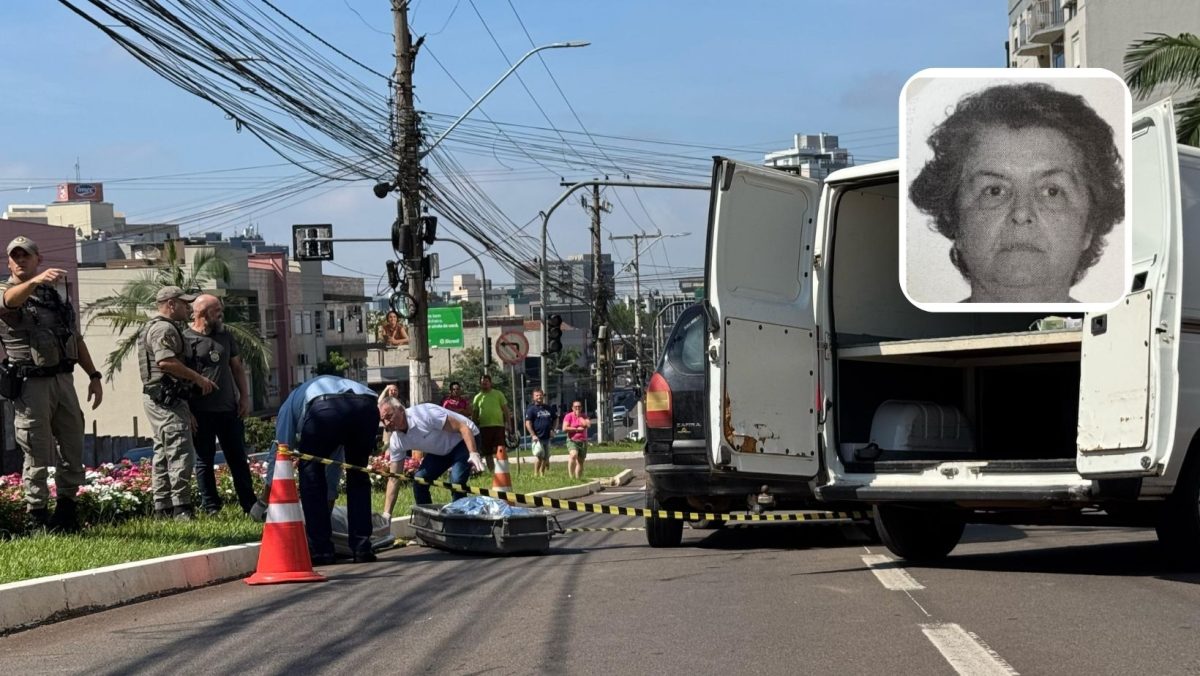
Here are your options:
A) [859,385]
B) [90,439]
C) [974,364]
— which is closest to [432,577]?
[859,385]

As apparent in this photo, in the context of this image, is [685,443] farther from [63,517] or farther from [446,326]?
[446,326]

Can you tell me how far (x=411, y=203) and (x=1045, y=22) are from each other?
37.8 m

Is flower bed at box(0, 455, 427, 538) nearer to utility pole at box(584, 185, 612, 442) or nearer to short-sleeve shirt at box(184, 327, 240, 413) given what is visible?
short-sleeve shirt at box(184, 327, 240, 413)

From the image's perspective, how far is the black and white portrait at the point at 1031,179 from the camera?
7926 mm

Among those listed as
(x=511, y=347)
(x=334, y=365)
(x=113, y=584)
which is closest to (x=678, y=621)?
(x=113, y=584)

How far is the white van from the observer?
25.3 ft

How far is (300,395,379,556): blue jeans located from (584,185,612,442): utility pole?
35163 mm

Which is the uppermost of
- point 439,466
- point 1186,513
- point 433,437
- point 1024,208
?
point 1024,208

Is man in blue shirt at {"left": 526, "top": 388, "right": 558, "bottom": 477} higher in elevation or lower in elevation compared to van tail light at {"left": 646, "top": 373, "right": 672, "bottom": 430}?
lower

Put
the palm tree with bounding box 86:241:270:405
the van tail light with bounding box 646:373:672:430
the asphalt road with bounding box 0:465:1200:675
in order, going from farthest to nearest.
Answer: the palm tree with bounding box 86:241:270:405
the van tail light with bounding box 646:373:672:430
the asphalt road with bounding box 0:465:1200:675

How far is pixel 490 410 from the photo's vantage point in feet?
73.0

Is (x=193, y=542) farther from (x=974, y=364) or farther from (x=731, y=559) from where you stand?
(x=974, y=364)

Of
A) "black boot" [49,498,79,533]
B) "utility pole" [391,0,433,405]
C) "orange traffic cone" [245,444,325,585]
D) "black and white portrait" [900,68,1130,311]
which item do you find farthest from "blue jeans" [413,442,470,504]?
"utility pole" [391,0,433,405]

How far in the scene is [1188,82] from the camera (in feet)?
77.0
